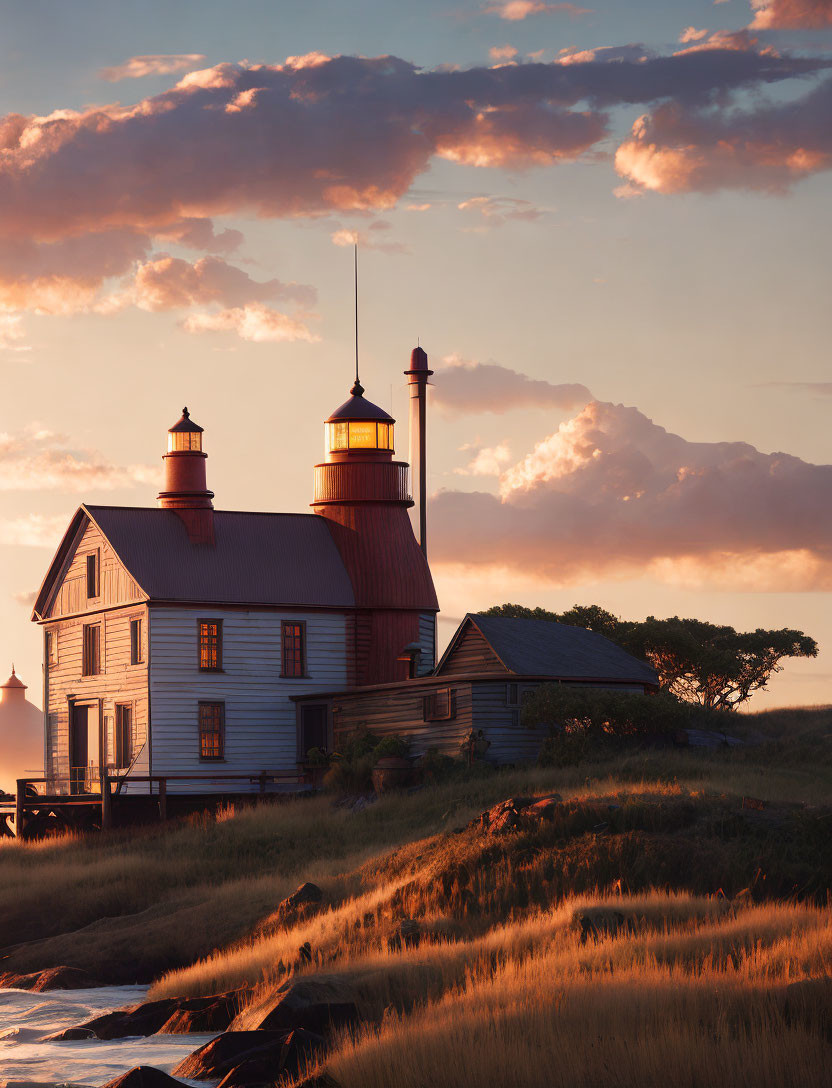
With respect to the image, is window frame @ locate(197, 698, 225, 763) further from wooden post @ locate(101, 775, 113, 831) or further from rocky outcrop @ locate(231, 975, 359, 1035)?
rocky outcrop @ locate(231, 975, 359, 1035)

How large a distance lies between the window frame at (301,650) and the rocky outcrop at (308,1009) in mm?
28193

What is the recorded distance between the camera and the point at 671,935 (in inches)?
643

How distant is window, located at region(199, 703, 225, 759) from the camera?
42781 mm

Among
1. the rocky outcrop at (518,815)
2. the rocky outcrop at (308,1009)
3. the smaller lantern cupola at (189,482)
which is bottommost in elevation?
the rocky outcrop at (308,1009)

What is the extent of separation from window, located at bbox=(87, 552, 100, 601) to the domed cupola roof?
894 cm

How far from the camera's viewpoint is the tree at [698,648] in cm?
5759

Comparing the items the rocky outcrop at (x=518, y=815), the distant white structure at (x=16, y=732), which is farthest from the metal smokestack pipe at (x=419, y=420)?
the distant white structure at (x=16, y=732)

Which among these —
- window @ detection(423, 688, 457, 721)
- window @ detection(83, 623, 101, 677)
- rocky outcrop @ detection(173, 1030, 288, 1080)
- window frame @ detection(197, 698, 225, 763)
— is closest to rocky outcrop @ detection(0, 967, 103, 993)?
rocky outcrop @ detection(173, 1030, 288, 1080)

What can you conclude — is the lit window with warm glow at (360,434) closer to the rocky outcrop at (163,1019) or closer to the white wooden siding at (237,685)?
the white wooden siding at (237,685)

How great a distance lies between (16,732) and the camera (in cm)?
14525

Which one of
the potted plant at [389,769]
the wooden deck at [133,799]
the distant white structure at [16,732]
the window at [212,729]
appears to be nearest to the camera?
the potted plant at [389,769]

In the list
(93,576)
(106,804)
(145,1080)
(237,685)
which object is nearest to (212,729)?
(237,685)

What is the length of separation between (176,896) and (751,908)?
1488cm

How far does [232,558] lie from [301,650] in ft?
11.8
